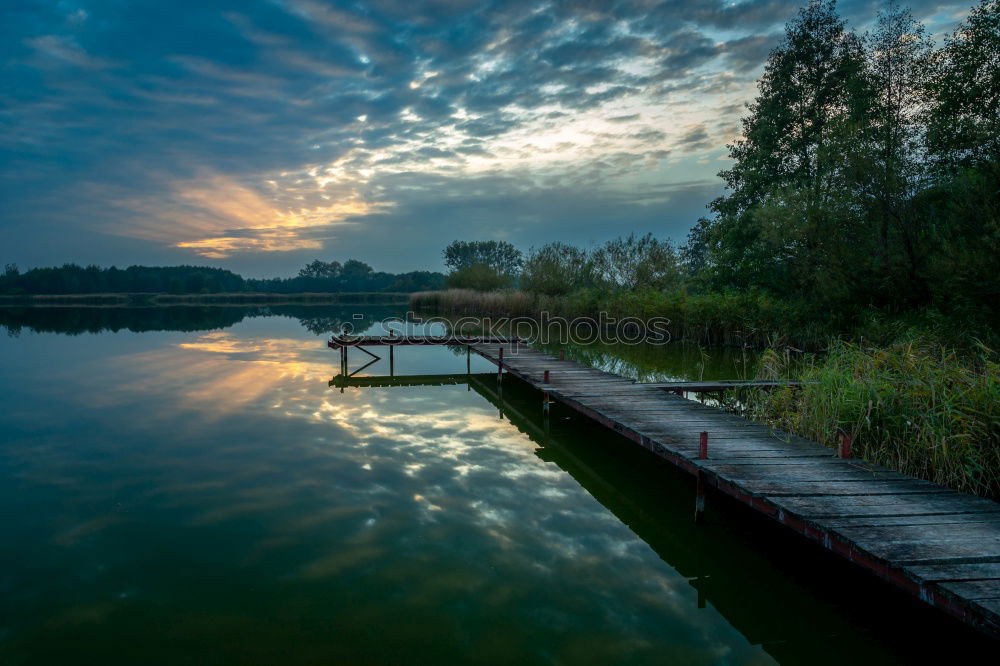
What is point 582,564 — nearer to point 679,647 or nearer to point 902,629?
point 679,647

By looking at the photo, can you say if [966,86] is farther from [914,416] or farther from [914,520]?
[914,520]

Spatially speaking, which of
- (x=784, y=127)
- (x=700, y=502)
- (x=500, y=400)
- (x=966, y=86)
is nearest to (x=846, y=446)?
(x=700, y=502)

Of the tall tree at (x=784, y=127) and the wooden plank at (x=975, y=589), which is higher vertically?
the tall tree at (x=784, y=127)

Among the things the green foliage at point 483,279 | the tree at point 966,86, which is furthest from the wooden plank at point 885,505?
the green foliage at point 483,279

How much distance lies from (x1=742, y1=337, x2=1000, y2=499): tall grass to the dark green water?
1.44 metres

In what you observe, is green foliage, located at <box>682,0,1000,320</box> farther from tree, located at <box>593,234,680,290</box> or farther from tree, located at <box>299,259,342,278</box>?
tree, located at <box>299,259,342,278</box>

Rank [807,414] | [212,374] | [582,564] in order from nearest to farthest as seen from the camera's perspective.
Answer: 1. [582,564]
2. [807,414]
3. [212,374]

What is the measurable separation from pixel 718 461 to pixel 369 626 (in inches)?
126

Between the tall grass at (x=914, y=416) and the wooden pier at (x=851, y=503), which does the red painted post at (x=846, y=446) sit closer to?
the wooden pier at (x=851, y=503)

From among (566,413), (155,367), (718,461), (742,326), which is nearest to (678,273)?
(742,326)

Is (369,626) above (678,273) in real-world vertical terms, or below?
below

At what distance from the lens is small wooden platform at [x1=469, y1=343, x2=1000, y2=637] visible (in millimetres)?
3178

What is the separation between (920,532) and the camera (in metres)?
3.75

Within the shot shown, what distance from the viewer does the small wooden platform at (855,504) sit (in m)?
3.18
